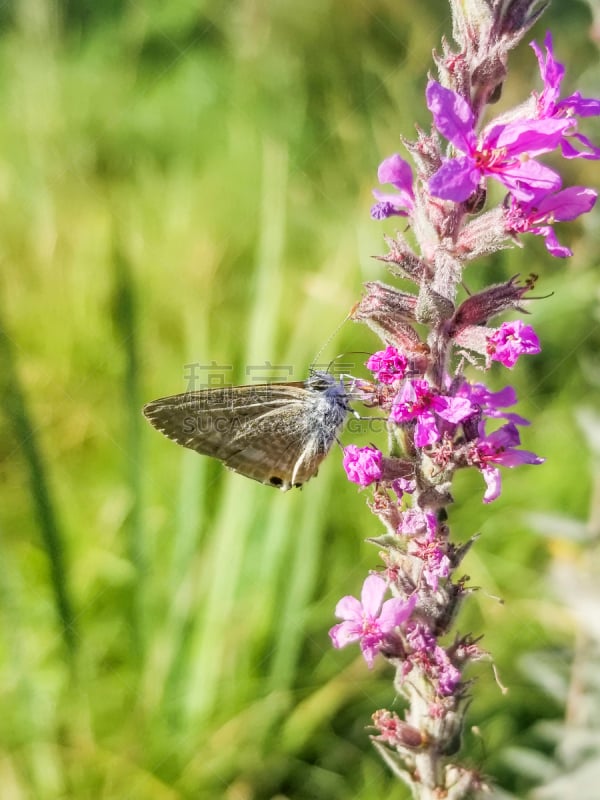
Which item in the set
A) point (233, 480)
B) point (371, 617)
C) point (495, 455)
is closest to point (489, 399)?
point (495, 455)

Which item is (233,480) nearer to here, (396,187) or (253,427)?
(253,427)

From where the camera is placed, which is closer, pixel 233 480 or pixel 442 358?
pixel 442 358

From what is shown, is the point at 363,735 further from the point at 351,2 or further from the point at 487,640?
the point at 351,2

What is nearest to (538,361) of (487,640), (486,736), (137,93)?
(487,640)

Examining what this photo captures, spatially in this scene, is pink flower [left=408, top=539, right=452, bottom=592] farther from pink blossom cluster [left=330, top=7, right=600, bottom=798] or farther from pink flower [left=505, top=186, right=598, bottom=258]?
pink flower [left=505, top=186, right=598, bottom=258]

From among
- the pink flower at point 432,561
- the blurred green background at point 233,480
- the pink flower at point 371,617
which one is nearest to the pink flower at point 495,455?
the pink flower at point 432,561

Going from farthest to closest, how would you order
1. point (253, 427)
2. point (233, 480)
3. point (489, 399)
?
point (233, 480)
point (253, 427)
point (489, 399)

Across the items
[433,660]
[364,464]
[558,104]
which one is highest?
[558,104]
